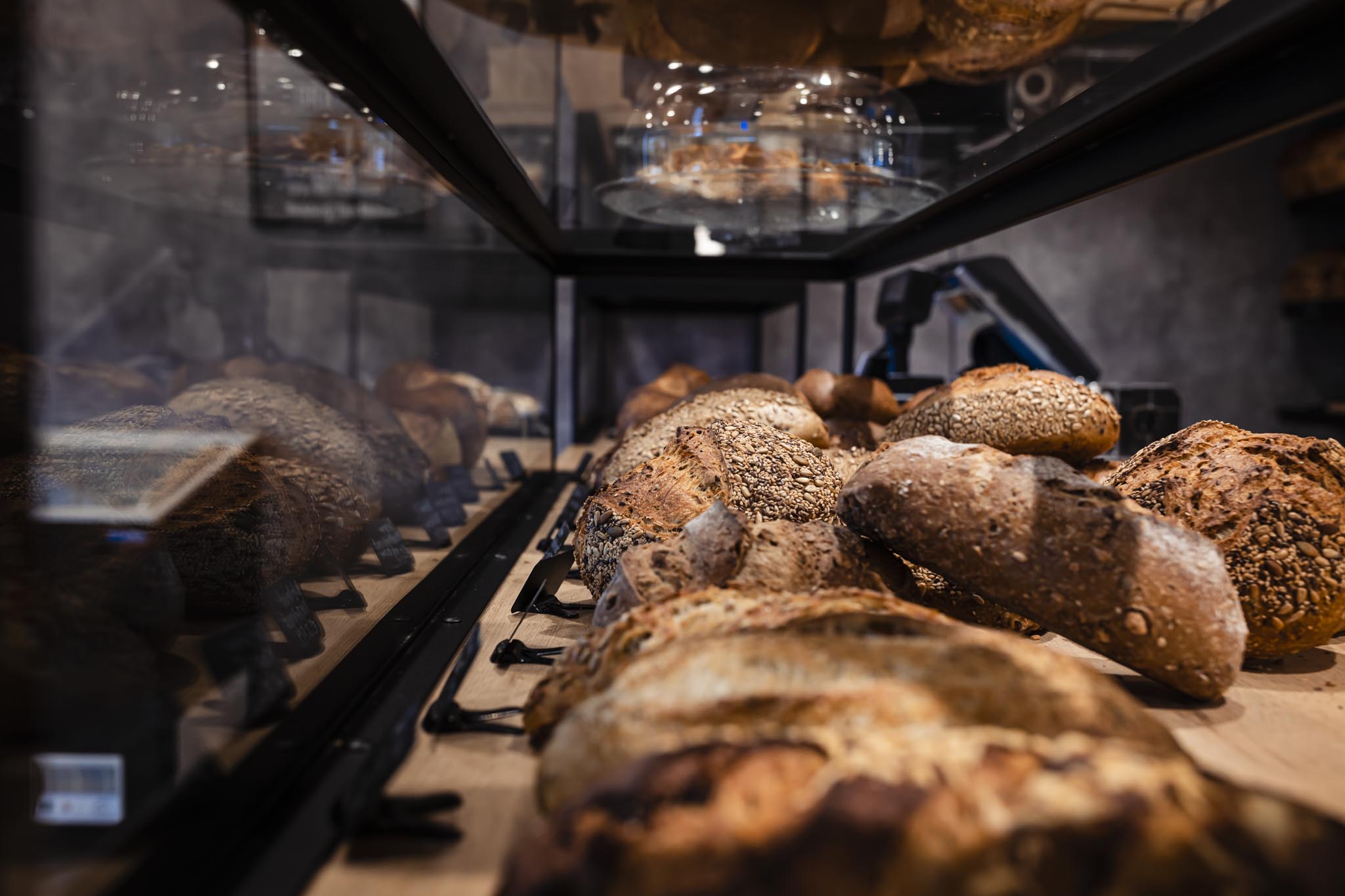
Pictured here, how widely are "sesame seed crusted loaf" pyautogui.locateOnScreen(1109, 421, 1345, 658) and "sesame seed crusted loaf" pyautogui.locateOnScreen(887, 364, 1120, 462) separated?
224 mm

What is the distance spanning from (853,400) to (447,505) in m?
0.94

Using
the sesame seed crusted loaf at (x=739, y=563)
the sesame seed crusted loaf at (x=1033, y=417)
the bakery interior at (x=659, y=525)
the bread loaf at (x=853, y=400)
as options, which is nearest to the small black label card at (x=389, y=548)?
the bakery interior at (x=659, y=525)

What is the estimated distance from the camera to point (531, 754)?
69 cm

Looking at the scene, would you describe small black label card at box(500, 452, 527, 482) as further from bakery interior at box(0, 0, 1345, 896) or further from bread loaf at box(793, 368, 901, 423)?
bread loaf at box(793, 368, 901, 423)

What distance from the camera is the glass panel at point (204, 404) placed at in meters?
0.56

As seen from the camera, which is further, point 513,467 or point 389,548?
point 513,467

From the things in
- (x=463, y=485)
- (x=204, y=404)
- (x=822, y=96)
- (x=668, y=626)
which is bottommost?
(x=463, y=485)

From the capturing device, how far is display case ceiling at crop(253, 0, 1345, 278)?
742mm

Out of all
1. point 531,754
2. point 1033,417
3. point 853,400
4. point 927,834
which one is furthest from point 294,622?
point 853,400

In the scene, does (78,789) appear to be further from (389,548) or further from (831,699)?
(389,548)

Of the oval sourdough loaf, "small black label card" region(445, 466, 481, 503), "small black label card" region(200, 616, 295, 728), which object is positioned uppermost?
the oval sourdough loaf

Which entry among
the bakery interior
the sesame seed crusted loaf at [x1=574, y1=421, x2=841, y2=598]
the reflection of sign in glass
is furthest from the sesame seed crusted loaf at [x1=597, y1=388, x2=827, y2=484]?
the reflection of sign in glass

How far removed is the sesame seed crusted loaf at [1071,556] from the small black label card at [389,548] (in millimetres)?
712

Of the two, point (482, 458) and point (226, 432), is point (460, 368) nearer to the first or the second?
point (482, 458)
